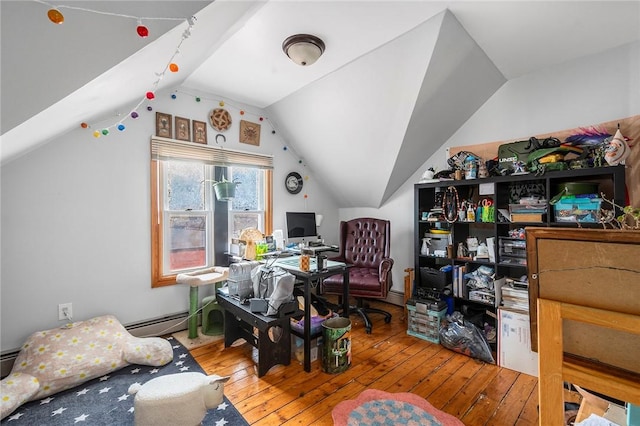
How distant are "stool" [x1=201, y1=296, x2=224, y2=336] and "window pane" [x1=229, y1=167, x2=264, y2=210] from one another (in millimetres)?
1074

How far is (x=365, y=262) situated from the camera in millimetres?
3508

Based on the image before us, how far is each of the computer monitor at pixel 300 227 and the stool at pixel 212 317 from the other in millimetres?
1159

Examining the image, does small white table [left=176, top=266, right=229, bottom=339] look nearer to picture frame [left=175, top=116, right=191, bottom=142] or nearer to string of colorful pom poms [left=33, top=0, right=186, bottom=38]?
picture frame [left=175, top=116, right=191, bottom=142]

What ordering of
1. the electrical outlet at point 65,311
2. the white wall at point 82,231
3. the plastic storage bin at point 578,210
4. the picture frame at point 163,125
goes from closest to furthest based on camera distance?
1. the plastic storage bin at point 578,210
2. the white wall at point 82,231
3. the electrical outlet at point 65,311
4. the picture frame at point 163,125

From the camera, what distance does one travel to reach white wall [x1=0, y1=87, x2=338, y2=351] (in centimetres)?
211

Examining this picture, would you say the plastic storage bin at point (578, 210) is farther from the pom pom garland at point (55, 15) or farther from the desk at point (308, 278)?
the pom pom garland at point (55, 15)

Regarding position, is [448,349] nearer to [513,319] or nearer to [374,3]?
[513,319]

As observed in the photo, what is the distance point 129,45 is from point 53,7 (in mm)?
318

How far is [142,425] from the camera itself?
1.40 meters

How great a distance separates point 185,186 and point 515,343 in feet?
11.1

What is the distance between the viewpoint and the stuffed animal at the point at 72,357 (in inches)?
71.0

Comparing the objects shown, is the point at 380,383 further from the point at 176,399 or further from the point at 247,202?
the point at 247,202

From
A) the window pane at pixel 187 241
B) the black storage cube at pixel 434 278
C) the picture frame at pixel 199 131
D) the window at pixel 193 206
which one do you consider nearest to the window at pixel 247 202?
the window at pixel 193 206

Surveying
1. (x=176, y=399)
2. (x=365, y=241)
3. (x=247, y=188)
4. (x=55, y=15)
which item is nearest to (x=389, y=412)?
(x=176, y=399)
